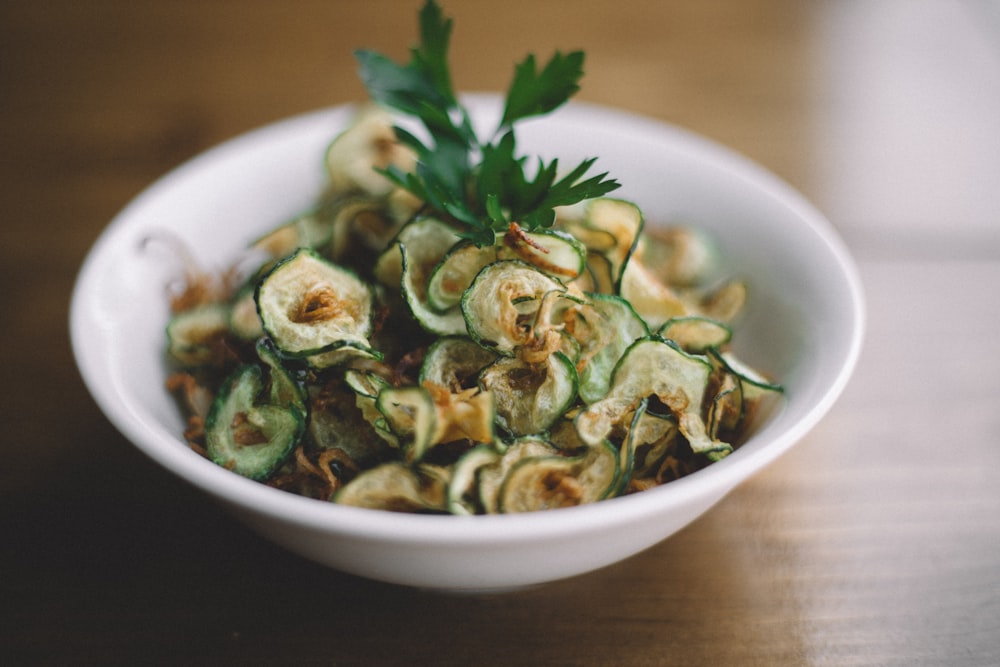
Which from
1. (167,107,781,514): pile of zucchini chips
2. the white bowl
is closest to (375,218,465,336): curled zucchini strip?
(167,107,781,514): pile of zucchini chips

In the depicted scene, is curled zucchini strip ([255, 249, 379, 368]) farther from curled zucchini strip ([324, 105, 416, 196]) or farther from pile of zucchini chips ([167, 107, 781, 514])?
curled zucchini strip ([324, 105, 416, 196])

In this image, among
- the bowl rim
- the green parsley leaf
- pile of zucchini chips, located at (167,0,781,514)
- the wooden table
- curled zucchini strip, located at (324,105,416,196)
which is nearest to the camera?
the bowl rim

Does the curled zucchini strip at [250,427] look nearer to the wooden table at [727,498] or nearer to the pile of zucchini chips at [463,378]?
the pile of zucchini chips at [463,378]

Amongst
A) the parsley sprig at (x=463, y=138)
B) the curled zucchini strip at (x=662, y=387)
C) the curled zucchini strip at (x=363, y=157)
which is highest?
the parsley sprig at (x=463, y=138)

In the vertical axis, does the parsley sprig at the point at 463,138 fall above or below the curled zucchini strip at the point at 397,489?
above

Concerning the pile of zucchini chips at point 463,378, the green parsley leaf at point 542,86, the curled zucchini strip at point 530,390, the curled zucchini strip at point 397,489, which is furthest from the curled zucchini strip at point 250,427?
the green parsley leaf at point 542,86

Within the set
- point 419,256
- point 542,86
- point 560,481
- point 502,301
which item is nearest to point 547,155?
point 542,86
